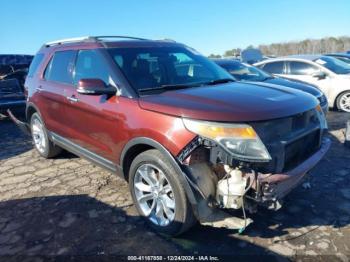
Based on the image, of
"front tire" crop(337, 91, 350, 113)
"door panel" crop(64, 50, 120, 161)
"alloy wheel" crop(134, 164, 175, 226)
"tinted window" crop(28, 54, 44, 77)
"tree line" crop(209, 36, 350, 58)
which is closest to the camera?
"alloy wheel" crop(134, 164, 175, 226)

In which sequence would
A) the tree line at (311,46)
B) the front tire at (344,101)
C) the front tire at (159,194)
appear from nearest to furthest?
the front tire at (159,194) < the front tire at (344,101) < the tree line at (311,46)

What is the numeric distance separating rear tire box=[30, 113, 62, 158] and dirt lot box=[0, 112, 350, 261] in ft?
2.39

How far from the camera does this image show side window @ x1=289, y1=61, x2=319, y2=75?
369 inches

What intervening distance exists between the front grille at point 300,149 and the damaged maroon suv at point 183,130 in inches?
0.4

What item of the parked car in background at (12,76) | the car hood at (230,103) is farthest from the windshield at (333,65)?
the parked car in background at (12,76)

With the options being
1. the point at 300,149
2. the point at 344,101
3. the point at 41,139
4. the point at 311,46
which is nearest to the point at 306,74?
the point at 344,101

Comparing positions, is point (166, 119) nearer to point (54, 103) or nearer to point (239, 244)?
point (239, 244)

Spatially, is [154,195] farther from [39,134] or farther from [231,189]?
[39,134]

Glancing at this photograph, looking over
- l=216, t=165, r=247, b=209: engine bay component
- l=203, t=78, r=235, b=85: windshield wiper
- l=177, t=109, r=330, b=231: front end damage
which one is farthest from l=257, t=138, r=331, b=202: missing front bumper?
l=203, t=78, r=235, b=85: windshield wiper

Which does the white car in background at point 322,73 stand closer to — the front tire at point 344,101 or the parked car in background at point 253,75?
the front tire at point 344,101

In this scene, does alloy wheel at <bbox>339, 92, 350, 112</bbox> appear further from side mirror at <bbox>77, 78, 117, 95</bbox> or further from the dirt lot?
side mirror at <bbox>77, 78, 117, 95</bbox>

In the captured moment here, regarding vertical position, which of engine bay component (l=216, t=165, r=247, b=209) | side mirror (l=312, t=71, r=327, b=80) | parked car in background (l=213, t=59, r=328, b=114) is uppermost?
parked car in background (l=213, t=59, r=328, b=114)

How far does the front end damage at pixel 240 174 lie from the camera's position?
8.95ft

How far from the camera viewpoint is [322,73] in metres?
9.04
